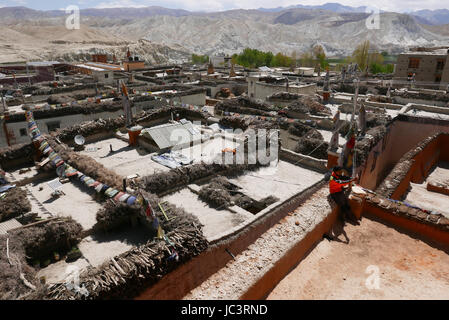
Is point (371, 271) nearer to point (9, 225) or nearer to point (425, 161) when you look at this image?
point (9, 225)

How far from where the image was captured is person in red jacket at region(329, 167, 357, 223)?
1088 centimetres

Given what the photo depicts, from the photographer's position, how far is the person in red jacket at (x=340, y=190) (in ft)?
35.7

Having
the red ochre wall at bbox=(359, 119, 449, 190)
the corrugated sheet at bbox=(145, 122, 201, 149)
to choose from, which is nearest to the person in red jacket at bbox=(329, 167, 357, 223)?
the corrugated sheet at bbox=(145, 122, 201, 149)

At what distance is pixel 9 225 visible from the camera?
10.0 meters

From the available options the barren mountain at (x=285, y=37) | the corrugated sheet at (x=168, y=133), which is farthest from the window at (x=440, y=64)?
the barren mountain at (x=285, y=37)

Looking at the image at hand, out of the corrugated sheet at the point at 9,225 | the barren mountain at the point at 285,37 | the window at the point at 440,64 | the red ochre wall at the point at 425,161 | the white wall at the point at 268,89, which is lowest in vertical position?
the red ochre wall at the point at 425,161

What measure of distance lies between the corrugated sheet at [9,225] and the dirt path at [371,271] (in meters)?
8.51

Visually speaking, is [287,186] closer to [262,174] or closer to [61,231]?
[262,174]

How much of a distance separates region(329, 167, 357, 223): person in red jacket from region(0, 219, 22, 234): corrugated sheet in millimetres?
10948

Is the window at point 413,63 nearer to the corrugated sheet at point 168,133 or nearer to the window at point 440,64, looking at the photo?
the window at point 440,64

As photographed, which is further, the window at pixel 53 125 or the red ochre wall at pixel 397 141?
the window at pixel 53 125

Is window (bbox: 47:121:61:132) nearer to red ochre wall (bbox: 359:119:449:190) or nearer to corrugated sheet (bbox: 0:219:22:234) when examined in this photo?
corrugated sheet (bbox: 0:219:22:234)

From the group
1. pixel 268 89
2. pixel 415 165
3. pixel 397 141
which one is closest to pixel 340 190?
pixel 415 165
